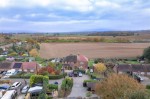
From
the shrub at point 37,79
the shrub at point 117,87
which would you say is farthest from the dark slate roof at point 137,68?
the shrub at point 117,87

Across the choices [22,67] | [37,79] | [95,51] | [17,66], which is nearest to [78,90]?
[37,79]

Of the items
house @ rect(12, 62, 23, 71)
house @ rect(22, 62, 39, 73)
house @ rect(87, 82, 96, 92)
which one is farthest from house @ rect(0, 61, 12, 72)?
house @ rect(87, 82, 96, 92)

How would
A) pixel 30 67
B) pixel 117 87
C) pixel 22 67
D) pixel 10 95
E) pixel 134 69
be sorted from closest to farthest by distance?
pixel 117 87
pixel 10 95
pixel 134 69
pixel 30 67
pixel 22 67

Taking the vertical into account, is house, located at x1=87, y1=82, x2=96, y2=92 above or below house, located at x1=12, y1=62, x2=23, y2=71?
above

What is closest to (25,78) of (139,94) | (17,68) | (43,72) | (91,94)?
(43,72)

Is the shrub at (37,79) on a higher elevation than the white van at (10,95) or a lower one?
higher

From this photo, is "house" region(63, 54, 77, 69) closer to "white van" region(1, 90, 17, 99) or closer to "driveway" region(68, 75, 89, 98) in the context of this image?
"driveway" region(68, 75, 89, 98)

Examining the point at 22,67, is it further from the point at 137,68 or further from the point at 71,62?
the point at 137,68

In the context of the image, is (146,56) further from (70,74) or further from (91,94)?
(91,94)

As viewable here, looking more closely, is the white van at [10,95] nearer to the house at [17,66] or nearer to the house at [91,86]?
the house at [91,86]

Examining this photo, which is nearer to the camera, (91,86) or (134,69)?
(91,86)

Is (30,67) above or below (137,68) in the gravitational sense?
below
